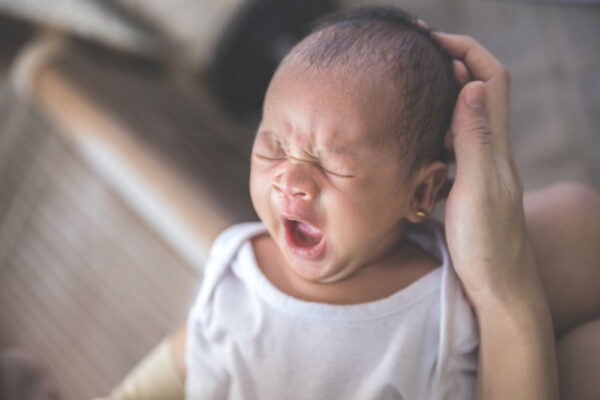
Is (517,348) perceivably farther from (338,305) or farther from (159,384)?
(159,384)

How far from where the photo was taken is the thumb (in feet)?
1.42

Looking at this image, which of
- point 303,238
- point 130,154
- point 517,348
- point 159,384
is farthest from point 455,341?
point 130,154

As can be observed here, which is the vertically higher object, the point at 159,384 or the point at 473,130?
the point at 473,130

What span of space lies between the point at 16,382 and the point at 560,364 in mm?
687

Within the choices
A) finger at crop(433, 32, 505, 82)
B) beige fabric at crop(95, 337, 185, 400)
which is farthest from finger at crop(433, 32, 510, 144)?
beige fabric at crop(95, 337, 185, 400)

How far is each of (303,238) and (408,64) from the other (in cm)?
18

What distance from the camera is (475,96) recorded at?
43 cm

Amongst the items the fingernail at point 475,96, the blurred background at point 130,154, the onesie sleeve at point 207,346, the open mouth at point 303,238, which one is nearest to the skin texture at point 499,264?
the fingernail at point 475,96

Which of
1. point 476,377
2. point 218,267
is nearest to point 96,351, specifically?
point 218,267

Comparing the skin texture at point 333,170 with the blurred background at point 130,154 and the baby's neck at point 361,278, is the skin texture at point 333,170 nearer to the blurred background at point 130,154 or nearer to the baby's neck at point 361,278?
the baby's neck at point 361,278

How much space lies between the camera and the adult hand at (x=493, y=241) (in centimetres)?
44

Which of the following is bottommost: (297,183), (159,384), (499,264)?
(159,384)

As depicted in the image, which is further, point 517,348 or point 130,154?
point 130,154

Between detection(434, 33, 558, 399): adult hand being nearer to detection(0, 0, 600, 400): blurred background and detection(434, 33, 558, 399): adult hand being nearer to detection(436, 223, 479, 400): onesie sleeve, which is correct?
detection(436, 223, 479, 400): onesie sleeve
